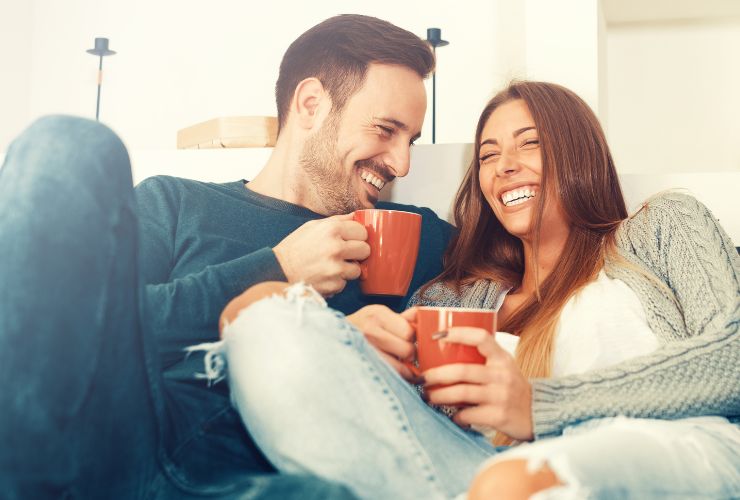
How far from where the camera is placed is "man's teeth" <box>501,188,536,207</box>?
1.44 m

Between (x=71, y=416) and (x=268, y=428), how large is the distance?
198 millimetres

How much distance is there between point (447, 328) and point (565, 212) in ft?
2.21

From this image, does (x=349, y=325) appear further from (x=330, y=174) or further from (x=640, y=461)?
(x=330, y=174)

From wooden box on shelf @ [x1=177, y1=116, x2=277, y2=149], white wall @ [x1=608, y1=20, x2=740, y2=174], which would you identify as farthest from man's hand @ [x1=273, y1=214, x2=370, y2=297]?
white wall @ [x1=608, y1=20, x2=740, y2=174]

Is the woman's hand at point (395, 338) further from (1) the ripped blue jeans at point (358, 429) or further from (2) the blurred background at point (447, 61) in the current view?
(2) the blurred background at point (447, 61)

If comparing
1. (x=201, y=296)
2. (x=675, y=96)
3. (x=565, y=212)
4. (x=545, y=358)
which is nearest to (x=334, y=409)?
(x=201, y=296)

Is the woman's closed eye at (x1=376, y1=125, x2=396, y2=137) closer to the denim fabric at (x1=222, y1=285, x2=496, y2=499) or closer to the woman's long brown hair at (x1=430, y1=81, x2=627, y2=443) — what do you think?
the woman's long brown hair at (x1=430, y1=81, x2=627, y2=443)

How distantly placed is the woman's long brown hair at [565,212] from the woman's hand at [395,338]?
0.37m

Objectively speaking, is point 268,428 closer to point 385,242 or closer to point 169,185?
point 385,242

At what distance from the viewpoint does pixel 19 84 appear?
2787 mm

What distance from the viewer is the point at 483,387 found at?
856mm

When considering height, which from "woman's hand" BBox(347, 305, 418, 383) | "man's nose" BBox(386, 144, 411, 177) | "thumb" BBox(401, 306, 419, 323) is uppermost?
"man's nose" BBox(386, 144, 411, 177)

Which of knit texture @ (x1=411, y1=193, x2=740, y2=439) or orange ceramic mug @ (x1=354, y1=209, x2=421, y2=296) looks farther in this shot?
orange ceramic mug @ (x1=354, y1=209, x2=421, y2=296)

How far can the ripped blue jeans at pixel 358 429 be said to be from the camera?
2.38ft
